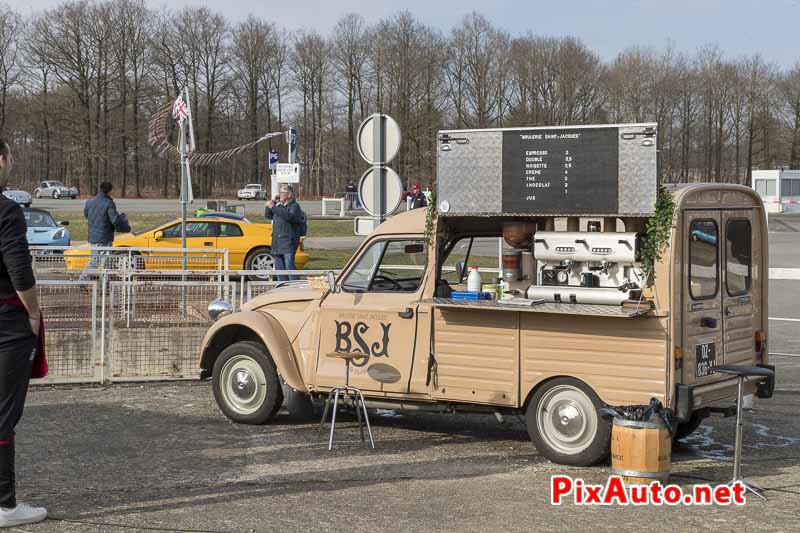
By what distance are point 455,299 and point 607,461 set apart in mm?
1689

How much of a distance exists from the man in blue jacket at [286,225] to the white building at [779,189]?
5353 centimetres

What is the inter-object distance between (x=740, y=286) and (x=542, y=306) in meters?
1.84

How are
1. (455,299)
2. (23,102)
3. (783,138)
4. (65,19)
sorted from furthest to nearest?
1. (783,138)
2. (23,102)
3. (65,19)
4. (455,299)

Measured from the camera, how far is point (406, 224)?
344 inches

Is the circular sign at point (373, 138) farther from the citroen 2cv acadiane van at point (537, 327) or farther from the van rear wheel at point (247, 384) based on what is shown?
the van rear wheel at point (247, 384)

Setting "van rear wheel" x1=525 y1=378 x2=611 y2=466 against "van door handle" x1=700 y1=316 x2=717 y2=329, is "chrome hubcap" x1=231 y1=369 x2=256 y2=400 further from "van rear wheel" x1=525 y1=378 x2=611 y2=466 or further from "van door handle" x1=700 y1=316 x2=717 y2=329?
"van door handle" x1=700 y1=316 x2=717 y2=329

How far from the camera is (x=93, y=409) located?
32.2 feet

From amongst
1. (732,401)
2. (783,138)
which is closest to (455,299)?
(732,401)

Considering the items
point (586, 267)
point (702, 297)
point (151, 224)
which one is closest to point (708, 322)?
point (702, 297)

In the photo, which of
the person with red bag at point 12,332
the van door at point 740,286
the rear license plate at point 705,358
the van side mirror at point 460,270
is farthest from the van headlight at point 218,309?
the van door at point 740,286

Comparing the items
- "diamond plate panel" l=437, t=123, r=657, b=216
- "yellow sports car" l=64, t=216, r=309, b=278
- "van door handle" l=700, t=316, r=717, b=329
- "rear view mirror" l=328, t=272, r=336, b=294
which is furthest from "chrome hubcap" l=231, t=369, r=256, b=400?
"yellow sports car" l=64, t=216, r=309, b=278

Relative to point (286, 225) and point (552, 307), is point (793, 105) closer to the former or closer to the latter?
point (286, 225)

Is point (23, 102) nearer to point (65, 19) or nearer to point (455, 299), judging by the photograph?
point (65, 19)

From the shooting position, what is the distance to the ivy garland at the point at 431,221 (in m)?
8.45
